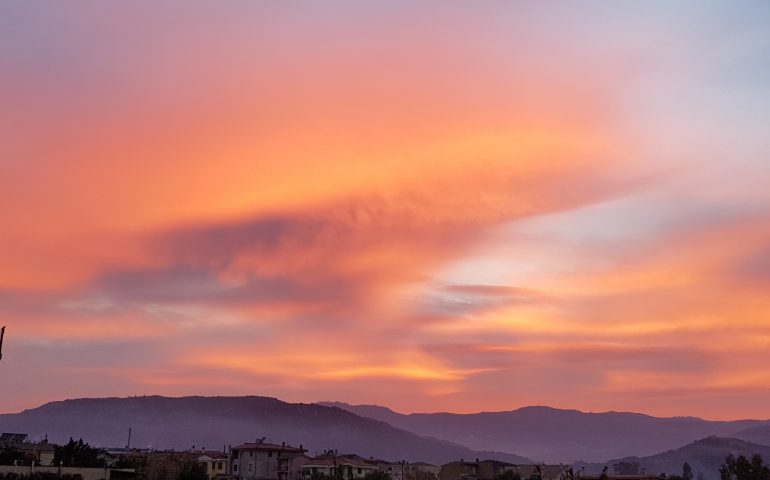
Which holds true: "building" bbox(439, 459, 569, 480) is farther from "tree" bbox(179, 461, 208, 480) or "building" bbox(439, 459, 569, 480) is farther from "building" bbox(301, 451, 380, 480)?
"tree" bbox(179, 461, 208, 480)

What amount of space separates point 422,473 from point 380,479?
35676 mm

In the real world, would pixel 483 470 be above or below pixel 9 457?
below

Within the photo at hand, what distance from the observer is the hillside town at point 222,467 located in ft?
276

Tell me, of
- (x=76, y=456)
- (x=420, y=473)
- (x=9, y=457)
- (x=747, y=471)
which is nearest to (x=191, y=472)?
(x=76, y=456)

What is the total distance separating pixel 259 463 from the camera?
13712 cm

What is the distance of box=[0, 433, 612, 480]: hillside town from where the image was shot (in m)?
84.2

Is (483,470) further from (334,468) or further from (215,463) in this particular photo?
(215,463)

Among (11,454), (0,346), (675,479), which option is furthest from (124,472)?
(675,479)

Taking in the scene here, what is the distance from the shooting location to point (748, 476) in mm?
94750

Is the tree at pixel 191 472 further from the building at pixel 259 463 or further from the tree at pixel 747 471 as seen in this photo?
the tree at pixel 747 471

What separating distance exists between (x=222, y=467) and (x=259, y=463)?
11.1 m

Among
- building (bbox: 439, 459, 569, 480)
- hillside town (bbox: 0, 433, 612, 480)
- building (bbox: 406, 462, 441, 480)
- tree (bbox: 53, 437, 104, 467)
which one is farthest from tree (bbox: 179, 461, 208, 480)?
building (bbox: 439, 459, 569, 480)

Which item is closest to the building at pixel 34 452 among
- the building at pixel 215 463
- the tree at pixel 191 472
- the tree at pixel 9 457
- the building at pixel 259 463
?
the tree at pixel 9 457

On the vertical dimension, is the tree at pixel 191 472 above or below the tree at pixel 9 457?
below
